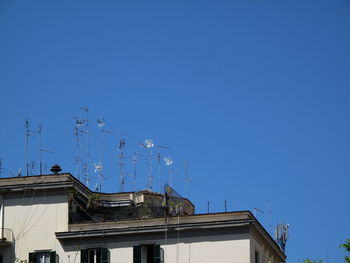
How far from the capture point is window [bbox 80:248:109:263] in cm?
6512

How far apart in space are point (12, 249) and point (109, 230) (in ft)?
21.5

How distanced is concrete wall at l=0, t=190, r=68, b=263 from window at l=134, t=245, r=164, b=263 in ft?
16.5

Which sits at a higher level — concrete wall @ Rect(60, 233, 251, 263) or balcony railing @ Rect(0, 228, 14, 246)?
balcony railing @ Rect(0, 228, 14, 246)

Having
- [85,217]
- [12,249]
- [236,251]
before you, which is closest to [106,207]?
[85,217]

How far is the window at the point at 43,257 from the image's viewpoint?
66.0m

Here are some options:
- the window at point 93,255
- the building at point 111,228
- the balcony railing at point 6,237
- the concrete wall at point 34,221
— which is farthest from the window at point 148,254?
the balcony railing at point 6,237

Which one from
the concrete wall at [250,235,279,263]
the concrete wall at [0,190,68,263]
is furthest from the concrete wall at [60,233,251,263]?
the concrete wall at [0,190,68,263]

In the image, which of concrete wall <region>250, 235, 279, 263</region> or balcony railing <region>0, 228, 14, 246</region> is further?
balcony railing <region>0, 228, 14, 246</region>

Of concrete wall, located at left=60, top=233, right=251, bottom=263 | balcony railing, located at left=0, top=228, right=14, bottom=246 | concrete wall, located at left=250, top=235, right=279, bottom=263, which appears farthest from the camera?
balcony railing, located at left=0, top=228, right=14, bottom=246

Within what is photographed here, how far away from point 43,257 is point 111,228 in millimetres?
4683

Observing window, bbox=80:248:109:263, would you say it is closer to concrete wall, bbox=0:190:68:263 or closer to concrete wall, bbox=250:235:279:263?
concrete wall, bbox=0:190:68:263

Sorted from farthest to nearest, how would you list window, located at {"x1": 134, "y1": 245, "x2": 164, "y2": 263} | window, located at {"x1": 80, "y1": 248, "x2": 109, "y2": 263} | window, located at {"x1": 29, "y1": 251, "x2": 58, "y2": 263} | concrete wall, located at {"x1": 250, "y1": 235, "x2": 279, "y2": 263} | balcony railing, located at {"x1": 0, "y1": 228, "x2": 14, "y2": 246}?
balcony railing, located at {"x1": 0, "y1": 228, "x2": 14, "y2": 246}
window, located at {"x1": 29, "y1": 251, "x2": 58, "y2": 263}
window, located at {"x1": 80, "y1": 248, "x2": 109, "y2": 263}
window, located at {"x1": 134, "y1": 245, "x2": 164, "y2": 263}
concrete wall, located at {"x1": 250, "y1": 235, "x2": 279, "y2": 263}

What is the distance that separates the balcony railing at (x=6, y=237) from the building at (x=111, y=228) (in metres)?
0.06

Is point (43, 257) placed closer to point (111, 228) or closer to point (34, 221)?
point (34, 221)
